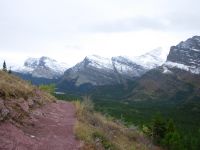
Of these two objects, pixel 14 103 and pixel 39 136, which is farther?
pixel 14 103

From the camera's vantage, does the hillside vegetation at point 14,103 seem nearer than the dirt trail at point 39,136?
No

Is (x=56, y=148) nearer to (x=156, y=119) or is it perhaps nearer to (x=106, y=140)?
(x=106, y=140)

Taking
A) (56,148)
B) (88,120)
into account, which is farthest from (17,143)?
(88,120)

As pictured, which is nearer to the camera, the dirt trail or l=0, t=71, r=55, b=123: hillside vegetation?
the dirt trail

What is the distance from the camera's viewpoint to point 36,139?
19.2 metres

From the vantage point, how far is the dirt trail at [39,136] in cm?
1725

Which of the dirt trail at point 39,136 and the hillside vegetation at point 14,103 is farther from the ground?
the hillside vegetation at point 14,103

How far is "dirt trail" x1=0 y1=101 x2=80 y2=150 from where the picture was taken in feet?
56.6

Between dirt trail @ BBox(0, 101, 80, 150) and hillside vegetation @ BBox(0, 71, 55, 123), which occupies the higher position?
hillside vegetation @ BBox(0, 71, 55, 123)

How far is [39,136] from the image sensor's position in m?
20.2

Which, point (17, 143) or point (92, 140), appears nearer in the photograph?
point (17, 143)

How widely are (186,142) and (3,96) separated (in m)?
82.4

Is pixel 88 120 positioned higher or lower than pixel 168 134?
higher

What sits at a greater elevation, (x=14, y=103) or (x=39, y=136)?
(x=14, y=103)
